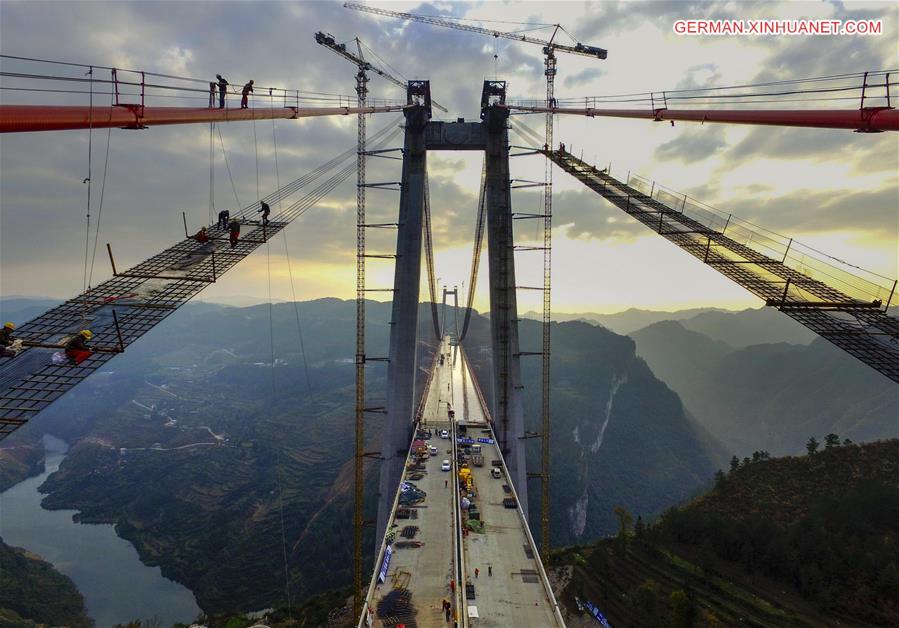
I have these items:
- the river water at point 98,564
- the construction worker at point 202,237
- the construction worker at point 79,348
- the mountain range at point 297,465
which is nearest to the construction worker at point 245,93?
the construction worker at point 202,237

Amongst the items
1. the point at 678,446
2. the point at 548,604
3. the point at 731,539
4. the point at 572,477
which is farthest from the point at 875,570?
the point at 678,446

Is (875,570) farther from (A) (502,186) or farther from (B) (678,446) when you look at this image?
(B) (678,446)

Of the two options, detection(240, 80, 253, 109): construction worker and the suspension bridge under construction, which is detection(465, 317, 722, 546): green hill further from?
detection(240, 80, 253, 109): construction worker

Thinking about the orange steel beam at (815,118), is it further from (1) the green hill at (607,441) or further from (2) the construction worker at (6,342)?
(1) the green hill at (607,441)

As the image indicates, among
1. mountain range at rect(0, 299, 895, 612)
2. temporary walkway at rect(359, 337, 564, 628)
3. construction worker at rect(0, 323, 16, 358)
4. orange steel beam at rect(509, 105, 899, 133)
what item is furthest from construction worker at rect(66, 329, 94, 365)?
mountain range at rect(0, 299, 895, 612)

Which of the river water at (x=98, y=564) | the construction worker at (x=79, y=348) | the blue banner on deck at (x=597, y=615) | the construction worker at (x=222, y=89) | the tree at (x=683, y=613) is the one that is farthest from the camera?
the river water at (x=98, y=564)

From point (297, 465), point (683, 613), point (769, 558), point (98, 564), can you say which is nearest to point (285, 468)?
point (297, 465)
